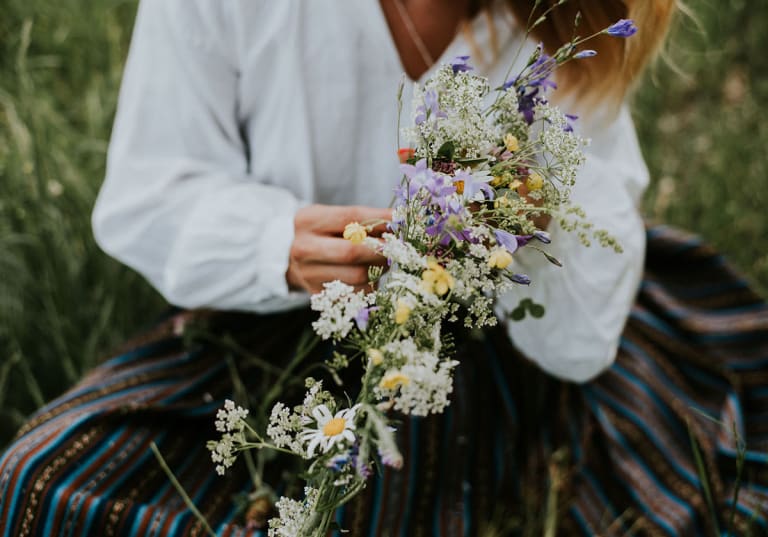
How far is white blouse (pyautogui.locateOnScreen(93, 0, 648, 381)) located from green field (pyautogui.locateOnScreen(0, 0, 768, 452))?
13.5 inches

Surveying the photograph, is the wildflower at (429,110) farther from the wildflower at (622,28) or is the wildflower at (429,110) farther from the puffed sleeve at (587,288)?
the puffed sleeve at (587,288)

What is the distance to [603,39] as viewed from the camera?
1.11 m

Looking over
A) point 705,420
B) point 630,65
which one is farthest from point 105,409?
point 705,420

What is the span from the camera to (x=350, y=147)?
124 centimetres

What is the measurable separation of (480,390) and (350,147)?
1.66 feet

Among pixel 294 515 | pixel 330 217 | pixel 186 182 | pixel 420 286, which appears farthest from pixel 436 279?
pixel 186 182

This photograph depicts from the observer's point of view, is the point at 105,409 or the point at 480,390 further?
the point at 480,390

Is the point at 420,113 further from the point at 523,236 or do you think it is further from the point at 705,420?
the point at 705,420

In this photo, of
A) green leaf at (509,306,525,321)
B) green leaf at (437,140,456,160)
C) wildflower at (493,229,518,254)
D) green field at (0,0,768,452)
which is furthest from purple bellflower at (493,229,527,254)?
green field at (0,0,768,452)

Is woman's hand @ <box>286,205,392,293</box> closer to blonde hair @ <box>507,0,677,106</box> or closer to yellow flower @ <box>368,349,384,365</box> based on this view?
yellow flower @ <box>368,349,384,365</box>

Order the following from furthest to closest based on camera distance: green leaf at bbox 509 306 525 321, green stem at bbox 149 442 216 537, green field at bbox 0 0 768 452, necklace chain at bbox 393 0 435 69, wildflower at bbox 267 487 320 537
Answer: green field at bbox 0 0 768 452
necklace chain at bbox 393 0 435 69
green leaf at bbox 509 306 525 321
green stem at bbox 149 442 216 537
wildflower at bbox 267 487 320 537

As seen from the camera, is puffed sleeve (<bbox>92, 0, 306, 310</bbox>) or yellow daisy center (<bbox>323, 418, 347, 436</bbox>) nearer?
yellow daisy center (<bbox>323, 418, 347, 436</bbox>)

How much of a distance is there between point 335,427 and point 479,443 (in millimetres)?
735

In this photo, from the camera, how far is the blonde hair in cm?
108
